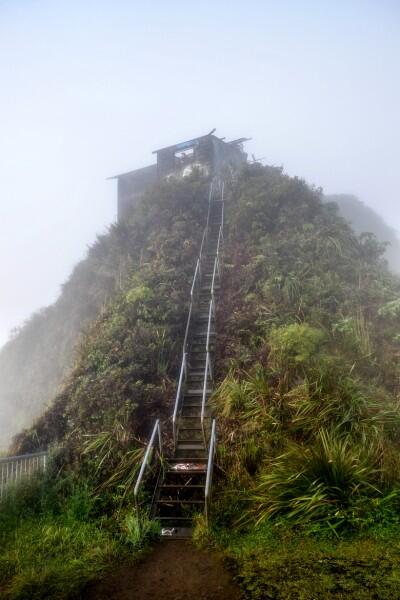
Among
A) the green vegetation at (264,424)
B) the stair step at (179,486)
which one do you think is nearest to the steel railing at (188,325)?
the green vegetation at (264,424)

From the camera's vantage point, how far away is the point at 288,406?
7.70 meters

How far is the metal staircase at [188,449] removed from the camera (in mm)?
6570

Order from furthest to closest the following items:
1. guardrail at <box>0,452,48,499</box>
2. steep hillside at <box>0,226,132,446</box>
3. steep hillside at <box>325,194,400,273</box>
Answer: steep hillside at <box>325,194,400,273</box>
steep hillside at <box>0,226,132,446</box>
guardrail at <box>0,452,48,499</box>

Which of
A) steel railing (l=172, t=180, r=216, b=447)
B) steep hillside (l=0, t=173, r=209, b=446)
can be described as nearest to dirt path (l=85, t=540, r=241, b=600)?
steel railing (l=172, t=180, r=216, b=447)

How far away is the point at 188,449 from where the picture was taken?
7.93 meters

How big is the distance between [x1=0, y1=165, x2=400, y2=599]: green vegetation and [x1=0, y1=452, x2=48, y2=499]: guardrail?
0.38 m

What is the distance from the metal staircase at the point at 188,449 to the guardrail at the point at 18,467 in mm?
2324

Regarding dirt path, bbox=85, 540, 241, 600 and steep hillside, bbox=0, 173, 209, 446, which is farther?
steep hillside, bbox=0, 173, 209, 446

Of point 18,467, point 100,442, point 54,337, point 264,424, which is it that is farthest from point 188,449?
point 54,337

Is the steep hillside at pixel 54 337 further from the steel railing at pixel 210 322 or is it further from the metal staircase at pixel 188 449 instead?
the metal staircase at pixel 188 449

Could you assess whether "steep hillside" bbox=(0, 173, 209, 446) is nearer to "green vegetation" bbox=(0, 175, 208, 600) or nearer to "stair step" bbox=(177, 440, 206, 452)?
"green vegetation" bbox=(0, 175, 208, 600)

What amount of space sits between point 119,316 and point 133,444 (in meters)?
4.74

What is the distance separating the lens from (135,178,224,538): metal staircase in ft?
21.6

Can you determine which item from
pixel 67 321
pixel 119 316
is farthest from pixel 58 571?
pixel 67 321
